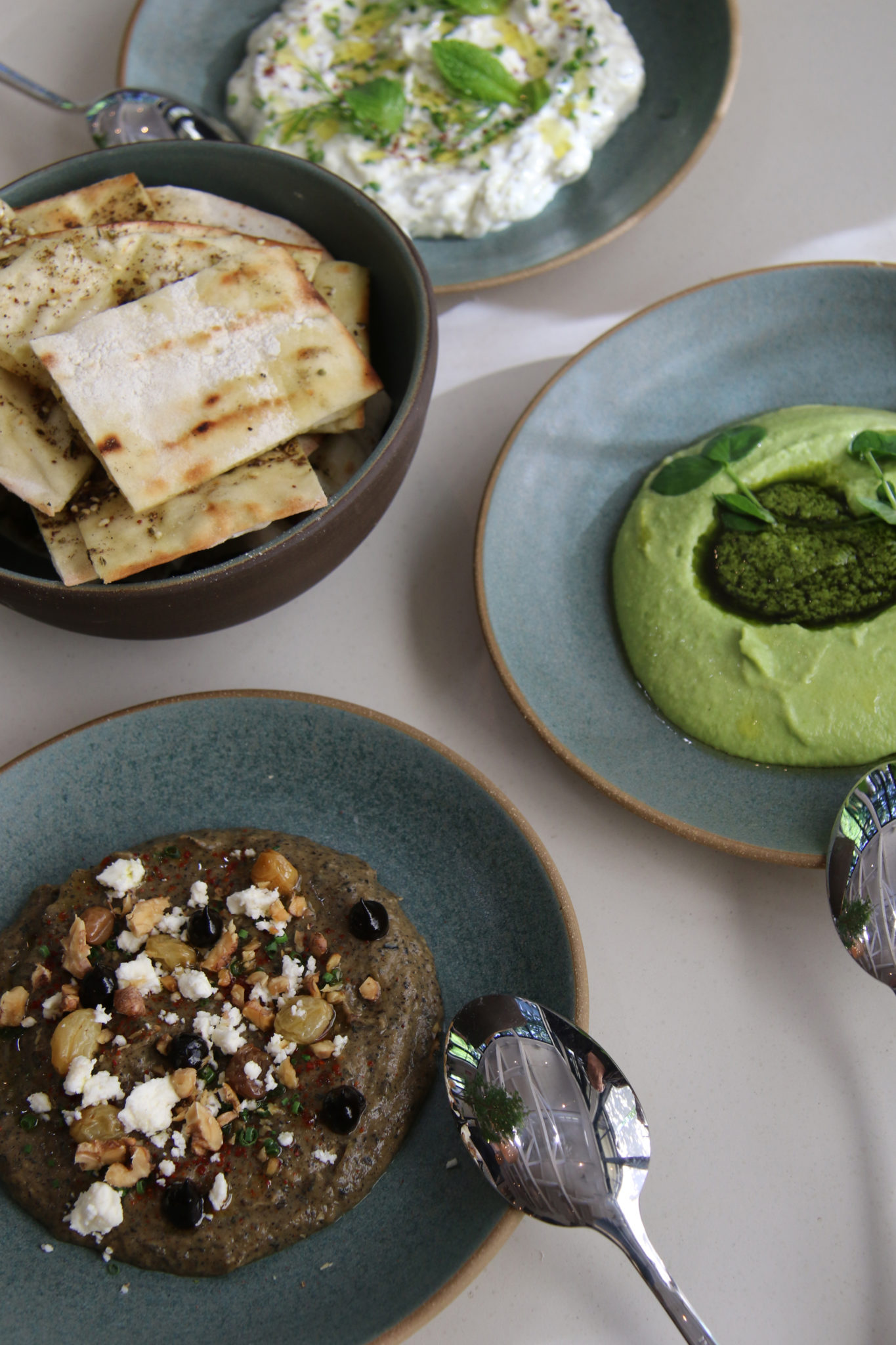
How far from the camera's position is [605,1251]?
1228 mm

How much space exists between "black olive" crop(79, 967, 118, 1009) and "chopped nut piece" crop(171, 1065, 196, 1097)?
0.13 metres

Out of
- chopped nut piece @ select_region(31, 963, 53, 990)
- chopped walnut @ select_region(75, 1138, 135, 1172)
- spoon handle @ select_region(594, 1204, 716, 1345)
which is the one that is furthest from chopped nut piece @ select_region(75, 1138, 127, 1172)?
spoon handle @ select_region(594, 1204, 716, 1345)

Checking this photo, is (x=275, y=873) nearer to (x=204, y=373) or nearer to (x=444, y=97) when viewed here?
(x=204, y=373)

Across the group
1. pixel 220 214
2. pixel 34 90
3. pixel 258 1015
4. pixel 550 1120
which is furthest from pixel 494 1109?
pixel 34 90

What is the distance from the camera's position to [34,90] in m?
1.92

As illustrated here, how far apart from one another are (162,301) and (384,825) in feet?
2.56

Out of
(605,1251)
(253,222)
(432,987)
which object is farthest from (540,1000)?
(253,222)

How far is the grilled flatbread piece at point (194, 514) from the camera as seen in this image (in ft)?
4.08

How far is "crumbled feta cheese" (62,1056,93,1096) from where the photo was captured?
45.5 inches

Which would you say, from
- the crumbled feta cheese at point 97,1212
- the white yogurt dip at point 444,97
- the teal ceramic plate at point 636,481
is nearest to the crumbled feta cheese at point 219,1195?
the crumbled feta cheese at point 97,1212

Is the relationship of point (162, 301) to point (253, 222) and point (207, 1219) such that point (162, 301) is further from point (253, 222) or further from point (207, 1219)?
point (207, 1219)

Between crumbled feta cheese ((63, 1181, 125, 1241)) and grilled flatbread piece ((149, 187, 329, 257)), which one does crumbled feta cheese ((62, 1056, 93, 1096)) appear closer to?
crumbled feta cheese ((63, 1181, 125, 1241))

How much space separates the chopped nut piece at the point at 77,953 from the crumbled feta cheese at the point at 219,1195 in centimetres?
30

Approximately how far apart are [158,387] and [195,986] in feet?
2.52
